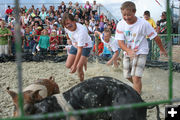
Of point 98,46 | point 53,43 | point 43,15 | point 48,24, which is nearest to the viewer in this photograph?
point 98,46

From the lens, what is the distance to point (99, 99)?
6.51ft

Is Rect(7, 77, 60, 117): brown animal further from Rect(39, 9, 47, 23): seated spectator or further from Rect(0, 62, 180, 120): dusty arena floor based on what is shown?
Rect(39, 9, 47, 23): seated spectator

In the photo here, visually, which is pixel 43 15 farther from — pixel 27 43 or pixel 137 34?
pixel 137 34

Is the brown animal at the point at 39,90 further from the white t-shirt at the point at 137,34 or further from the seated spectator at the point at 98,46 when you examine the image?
the seated spectator at the point at 98,46

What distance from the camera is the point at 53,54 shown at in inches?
351

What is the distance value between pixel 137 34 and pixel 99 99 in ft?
5.03

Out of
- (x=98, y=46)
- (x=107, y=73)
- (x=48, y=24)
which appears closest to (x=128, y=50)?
(x=107, y=73)

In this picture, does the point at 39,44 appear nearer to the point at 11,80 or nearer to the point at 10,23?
the point at 10,23

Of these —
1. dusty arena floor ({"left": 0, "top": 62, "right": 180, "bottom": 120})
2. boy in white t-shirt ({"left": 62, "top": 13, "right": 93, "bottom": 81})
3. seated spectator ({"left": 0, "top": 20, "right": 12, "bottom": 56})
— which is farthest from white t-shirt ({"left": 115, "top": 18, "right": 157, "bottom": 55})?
seated spectator ({"left": 0, "top": 20, "right": 12, "bottom": 56})

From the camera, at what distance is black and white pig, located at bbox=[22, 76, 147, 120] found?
1889mm

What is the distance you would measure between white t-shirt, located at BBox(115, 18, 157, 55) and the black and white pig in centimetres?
130

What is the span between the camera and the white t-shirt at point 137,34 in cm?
315

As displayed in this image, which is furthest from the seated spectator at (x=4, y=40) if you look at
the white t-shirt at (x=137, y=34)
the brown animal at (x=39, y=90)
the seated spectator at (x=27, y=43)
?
the white t-shirt at (x=137, y=34)

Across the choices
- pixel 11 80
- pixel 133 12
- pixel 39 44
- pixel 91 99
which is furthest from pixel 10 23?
pixel 91 99
